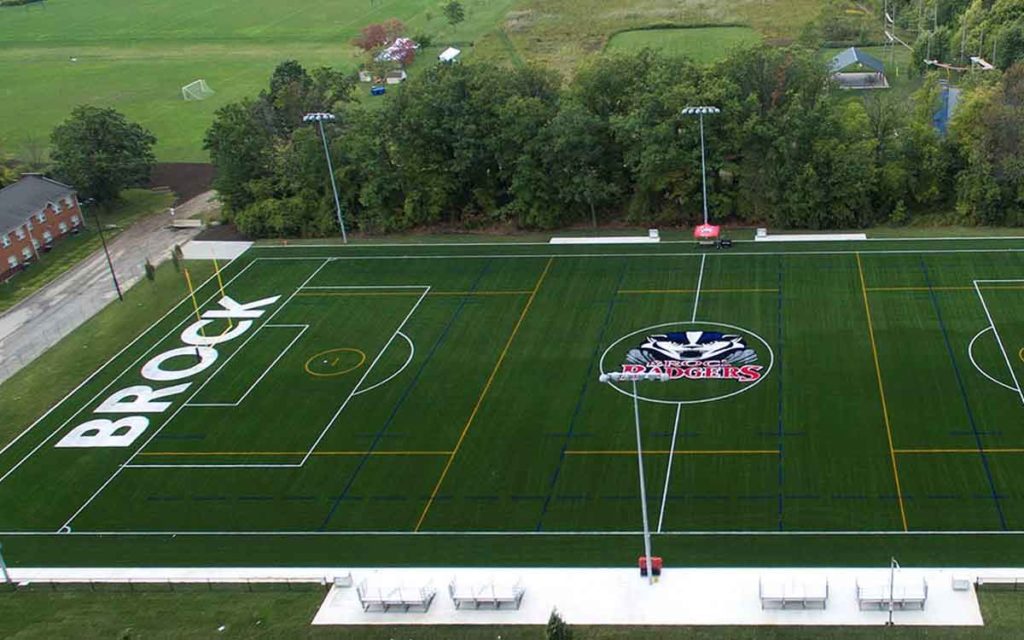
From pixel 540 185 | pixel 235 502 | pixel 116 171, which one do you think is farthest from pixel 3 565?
pixel 116 171

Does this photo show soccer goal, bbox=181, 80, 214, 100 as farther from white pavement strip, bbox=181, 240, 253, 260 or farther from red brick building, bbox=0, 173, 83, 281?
white pavement strip, bbox=181, 240, 253, 260

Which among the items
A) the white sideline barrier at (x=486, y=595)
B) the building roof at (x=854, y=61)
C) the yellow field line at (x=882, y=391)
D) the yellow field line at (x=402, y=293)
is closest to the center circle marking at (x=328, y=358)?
the yellow field line at (x=402, y=293)

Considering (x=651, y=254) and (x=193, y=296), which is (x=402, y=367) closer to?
(x=193, y=296)

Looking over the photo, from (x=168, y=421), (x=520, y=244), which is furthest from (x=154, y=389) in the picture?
(x=520, y=244)

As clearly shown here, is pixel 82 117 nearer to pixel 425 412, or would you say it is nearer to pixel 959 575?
pixel 425 412

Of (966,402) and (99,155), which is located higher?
(99,155)

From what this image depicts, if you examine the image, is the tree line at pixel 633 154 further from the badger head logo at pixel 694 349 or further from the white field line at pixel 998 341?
the badger head logo at pixel 694 349
